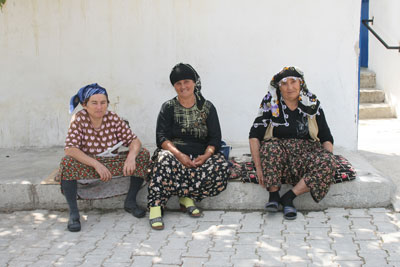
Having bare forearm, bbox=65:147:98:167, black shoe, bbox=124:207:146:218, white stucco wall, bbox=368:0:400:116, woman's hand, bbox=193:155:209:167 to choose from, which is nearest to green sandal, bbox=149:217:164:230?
black shoe, bbox=124:207:146:218

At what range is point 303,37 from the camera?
5.65 metres

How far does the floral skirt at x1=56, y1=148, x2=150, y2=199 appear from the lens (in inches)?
168

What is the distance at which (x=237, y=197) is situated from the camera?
4.59 meters

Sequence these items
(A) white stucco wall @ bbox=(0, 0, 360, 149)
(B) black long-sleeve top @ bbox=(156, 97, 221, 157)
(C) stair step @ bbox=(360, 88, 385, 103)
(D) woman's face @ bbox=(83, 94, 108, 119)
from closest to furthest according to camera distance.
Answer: (D) woman's face @ bbox=(83, 94, 108, 119)
(B) black long-sleeve top @ bbox=(156, 97, 221, 157)
(A) white stucco wall @ bbox=(0, 0, 360, 149)
(C) stair step @ bbox=(360, 88, 385, 103)

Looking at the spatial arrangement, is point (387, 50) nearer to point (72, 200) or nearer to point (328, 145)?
point (328, 145)

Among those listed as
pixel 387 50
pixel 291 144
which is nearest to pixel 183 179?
pixel 291 144

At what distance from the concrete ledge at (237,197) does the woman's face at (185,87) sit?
90 centimetres

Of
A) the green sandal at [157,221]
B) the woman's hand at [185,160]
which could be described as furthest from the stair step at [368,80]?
the green sandal at [157,221]

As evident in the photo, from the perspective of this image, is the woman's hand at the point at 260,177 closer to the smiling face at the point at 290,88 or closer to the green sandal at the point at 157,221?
the smiling face at the point at 290,88

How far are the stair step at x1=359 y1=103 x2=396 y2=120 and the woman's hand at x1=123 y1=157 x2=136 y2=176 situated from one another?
5.22 meters

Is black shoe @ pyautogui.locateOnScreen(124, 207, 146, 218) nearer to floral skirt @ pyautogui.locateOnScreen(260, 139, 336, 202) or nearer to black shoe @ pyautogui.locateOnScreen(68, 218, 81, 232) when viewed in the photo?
black shoe @ pyautogui.locateOnScreen(68, 218, 81, 232)

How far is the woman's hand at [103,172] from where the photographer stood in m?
4.24

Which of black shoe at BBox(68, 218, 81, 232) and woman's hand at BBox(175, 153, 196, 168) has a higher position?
woman's hand at BBox(175, 153, 196, 168)

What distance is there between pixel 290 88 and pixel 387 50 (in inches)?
201
